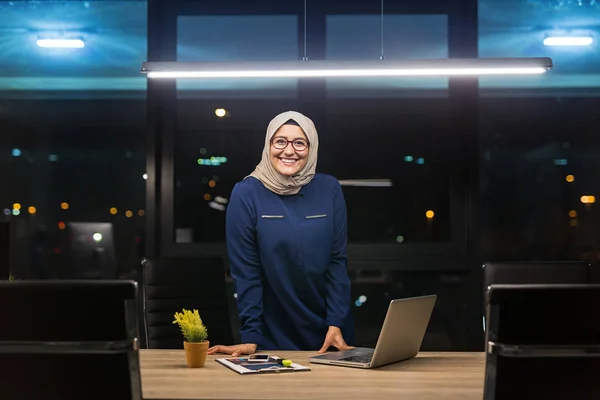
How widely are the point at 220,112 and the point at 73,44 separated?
113cm

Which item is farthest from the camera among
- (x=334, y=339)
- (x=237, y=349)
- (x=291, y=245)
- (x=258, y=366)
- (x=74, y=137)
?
(x=74, y=137)

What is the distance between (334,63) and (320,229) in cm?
77

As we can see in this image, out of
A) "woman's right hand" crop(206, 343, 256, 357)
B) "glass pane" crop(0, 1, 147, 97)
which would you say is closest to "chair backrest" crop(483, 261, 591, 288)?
"woman's right hand" crop(206, 343, 256, 357)

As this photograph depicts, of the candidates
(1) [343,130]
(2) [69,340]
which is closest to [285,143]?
(1) [343,130]

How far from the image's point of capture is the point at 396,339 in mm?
2484

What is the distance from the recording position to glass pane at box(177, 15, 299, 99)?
4910mm

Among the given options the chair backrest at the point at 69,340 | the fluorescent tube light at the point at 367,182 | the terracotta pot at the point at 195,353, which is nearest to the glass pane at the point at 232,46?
the fluorescent tube light at the point at 367,182

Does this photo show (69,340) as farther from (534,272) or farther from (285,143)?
(534,272)

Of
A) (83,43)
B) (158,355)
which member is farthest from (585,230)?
(83,43)

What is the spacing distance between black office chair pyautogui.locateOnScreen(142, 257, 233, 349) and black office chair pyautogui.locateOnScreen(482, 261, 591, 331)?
1.26 meters

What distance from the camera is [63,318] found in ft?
5.19

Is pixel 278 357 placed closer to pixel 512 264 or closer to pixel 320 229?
pixel 320 229

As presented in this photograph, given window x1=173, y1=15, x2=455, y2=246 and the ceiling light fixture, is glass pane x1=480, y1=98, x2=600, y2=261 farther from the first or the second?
the ceiling light fixture

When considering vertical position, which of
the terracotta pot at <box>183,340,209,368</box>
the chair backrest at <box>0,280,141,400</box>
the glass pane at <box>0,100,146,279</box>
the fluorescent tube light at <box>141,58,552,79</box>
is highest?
the fluorescent tube light at <box>141,58,552,79</box>
